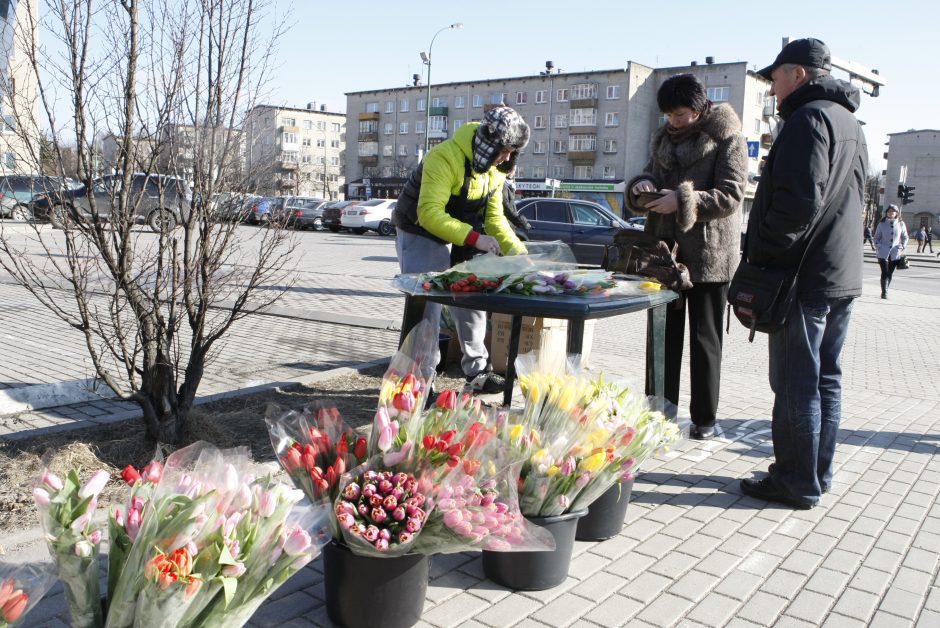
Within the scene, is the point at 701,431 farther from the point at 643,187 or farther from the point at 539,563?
the point at 539,563

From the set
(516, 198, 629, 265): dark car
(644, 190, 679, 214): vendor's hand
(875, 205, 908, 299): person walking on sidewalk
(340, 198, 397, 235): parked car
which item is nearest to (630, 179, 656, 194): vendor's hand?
(644, 190, 679, 214): vendor's hand

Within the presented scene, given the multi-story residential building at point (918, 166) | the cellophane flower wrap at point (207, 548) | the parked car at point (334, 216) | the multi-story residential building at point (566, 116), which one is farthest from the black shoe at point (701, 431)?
the multi-story residential building at point (918, 166)

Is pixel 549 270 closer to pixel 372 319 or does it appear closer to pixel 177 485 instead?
pixel 177 485

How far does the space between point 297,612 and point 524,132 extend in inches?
112

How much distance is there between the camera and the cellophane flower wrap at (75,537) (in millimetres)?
1894

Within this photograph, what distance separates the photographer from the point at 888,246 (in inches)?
613

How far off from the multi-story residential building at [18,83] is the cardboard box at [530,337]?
3.08 meters

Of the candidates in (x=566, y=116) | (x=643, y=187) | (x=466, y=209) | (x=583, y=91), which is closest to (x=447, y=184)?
(x=466, y=209)

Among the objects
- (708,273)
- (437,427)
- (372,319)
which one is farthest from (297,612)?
(372,319)

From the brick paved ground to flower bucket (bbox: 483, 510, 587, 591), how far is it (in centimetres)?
4

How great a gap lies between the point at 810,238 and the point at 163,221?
2897mm

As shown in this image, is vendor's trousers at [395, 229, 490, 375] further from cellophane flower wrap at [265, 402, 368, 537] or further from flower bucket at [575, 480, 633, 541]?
cellophane flower wrap at [265, 402, 368, 537]

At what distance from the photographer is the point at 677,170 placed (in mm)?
4605

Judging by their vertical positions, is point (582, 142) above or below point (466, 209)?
above
